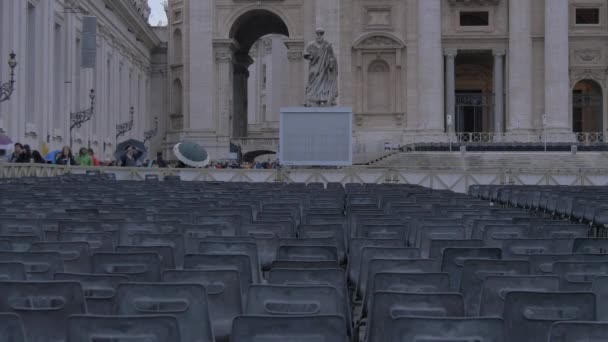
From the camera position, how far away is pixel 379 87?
5872 centimetres

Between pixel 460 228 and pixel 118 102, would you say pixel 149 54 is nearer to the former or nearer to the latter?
pixel 118 102

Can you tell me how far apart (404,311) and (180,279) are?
1622 millimetres

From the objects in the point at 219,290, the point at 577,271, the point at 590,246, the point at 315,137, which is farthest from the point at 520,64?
the point at 219,290

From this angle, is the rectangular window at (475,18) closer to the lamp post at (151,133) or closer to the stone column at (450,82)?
the stone column at (450,82)

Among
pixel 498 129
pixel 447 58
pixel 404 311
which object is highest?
pixel 447 58

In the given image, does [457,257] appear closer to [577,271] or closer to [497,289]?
[577,271]

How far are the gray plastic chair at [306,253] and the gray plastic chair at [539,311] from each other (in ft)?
9.80

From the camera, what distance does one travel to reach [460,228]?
33.1 ft

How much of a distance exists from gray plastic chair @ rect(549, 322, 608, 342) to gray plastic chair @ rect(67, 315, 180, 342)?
6.03 ft

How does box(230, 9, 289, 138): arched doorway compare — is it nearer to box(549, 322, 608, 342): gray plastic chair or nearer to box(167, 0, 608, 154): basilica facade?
box(167, 0, 608, 154): basilica facade

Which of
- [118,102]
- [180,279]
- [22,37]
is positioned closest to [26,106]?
[22,37]

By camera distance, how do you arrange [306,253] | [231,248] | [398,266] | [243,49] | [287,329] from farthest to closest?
1. [243,49]
2. [306,253]
3. [231,248]
4. [398,266]
5. [287,329]

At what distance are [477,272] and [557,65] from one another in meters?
51.4

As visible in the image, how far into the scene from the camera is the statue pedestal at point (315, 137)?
1308 inches
